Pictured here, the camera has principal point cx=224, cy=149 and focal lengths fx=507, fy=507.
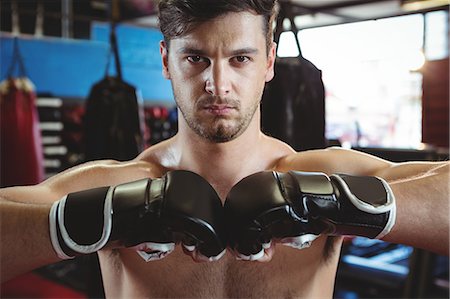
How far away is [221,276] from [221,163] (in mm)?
295

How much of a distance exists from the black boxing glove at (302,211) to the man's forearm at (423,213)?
33 mm

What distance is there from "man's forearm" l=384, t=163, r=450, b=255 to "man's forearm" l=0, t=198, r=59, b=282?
599mm

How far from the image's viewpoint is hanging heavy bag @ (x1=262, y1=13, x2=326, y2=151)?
2.40 m

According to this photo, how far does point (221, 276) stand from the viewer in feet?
3.98

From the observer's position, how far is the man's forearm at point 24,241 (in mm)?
843

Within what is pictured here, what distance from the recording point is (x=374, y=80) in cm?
698

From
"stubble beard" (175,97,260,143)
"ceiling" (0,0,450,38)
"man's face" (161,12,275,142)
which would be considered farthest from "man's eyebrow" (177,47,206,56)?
"ceiling" (0,0,450,38)

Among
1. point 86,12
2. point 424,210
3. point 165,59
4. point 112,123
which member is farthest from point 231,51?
point 86,12

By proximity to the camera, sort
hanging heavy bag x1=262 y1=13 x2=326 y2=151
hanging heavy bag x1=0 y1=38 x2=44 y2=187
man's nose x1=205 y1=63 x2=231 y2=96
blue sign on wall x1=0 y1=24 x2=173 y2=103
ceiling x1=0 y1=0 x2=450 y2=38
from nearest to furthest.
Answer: man's nose x1=205 y1=63 x2=231 y2=96, hanging heavy bag x1=262 y1=13 x2=326 y2=151, hanging heavy bag x1=0 y1=38 x2=44 y2=187, blue sign on wall x1=0 y1=24 x2=173 y2=103, ceiling x1=0 y1=0 x2=450 y2=38

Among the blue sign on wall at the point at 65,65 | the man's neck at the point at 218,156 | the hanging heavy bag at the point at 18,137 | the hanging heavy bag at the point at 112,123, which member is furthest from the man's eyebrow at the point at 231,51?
the blue sign on wall at the point at 65,65

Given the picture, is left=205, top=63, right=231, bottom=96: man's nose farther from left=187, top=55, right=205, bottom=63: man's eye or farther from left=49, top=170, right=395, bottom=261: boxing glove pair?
left=49, top=170, right=395, bottom=261: boxing glove pair

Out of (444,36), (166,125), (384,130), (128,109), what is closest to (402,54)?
(444,36)

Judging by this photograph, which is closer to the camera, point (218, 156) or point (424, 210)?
point (424, 210)

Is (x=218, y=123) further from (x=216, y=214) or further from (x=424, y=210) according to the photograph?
(x=424, y=210)
